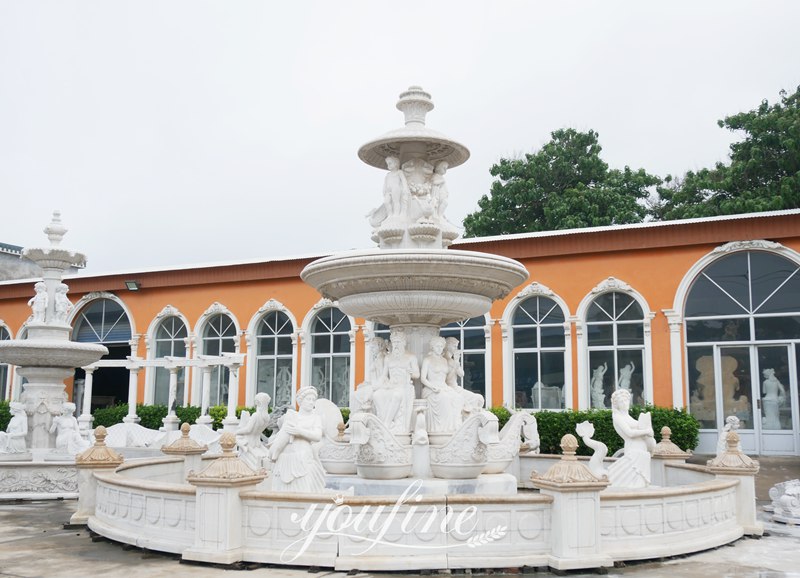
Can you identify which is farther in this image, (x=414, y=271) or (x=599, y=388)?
(x=599, y=388)

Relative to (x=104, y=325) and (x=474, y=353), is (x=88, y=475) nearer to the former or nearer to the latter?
(x=474, y=353)

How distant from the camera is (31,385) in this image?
1405 centimetres

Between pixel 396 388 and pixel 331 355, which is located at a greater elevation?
pixel 331 355

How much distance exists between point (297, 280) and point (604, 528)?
1783 centimetres

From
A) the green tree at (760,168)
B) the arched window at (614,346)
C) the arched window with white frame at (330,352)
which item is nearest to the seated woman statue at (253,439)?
the arched window at (614,346)

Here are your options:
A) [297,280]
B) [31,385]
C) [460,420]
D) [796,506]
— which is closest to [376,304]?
[460,420]

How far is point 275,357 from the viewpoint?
24484 millimetres

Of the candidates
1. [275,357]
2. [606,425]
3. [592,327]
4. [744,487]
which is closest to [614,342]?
[592,327]

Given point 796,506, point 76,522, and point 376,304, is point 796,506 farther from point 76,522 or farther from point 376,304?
point 76,522

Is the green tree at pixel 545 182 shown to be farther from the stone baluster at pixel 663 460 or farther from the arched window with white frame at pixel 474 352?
the stone baluster at pixel 663 460

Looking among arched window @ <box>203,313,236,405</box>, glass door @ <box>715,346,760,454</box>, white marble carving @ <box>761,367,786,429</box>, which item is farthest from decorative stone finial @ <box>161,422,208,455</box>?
arched window @ <box>203,313,236,405</box>

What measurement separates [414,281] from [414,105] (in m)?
2.79

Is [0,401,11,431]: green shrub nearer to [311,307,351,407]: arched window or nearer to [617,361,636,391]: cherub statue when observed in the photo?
[311,307,351,407]: arched window

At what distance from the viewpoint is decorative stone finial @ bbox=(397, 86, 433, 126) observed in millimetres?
10242
